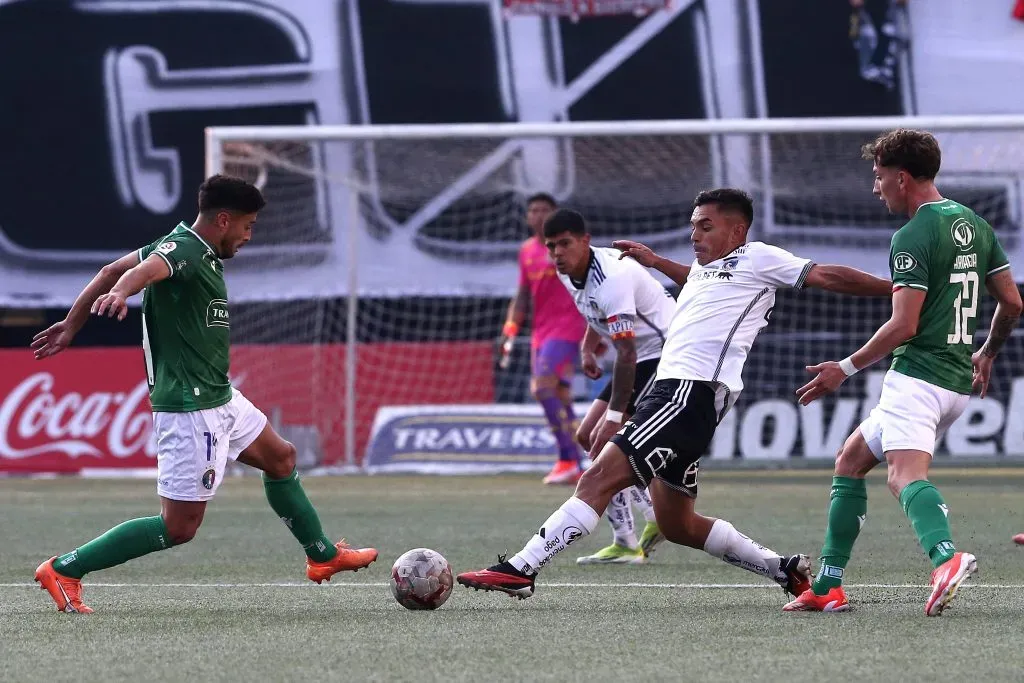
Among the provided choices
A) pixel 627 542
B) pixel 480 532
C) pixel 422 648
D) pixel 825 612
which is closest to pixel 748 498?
pixel 480 532

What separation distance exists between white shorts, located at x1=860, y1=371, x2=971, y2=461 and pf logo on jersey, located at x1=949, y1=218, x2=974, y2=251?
0.53m

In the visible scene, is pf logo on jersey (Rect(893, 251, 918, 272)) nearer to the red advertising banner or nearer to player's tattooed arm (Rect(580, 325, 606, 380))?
player's tattooed arm (Rect(580, 325, 606, 380))

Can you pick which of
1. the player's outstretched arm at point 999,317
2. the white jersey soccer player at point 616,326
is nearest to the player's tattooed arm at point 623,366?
the white jersey soccer player at point 616,326

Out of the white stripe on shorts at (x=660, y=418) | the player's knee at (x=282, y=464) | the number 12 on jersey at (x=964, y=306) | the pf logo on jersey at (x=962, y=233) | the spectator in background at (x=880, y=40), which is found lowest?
the player's knee at (x=282, y=464)

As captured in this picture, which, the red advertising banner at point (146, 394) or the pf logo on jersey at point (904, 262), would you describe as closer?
the pf logo on jersey at point (904, 262)

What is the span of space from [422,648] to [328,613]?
43.6 inches

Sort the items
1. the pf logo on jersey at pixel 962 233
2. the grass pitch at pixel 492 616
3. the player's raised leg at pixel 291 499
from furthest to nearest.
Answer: the player's raised leg at pixel 291 499
the pf logo on jersey at pixel 962 233
the grass pitch at pixel 492 616

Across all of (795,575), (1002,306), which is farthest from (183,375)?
(1002,306)

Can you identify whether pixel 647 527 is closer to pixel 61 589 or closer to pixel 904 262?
pixel 904 262

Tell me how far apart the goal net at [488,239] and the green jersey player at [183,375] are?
9.08 metres

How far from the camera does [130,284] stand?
604 centimetres

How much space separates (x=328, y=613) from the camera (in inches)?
248

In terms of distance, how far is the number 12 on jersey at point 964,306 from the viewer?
604 centimetres

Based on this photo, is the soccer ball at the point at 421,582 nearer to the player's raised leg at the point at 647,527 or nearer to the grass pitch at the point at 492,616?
the grass pitch at the point at 492,616
